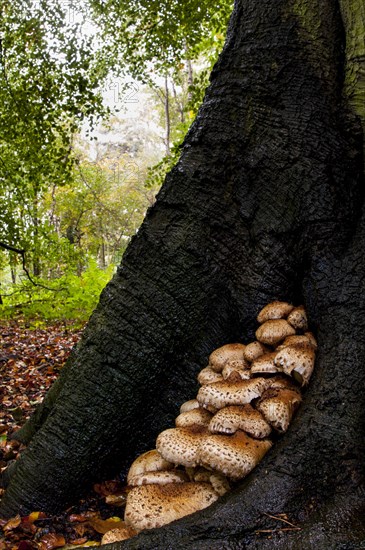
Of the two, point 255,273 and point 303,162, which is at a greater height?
point 303,162

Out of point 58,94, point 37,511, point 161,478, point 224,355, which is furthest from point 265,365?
point 58,94

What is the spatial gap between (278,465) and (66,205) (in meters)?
30.8

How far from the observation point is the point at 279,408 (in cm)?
205

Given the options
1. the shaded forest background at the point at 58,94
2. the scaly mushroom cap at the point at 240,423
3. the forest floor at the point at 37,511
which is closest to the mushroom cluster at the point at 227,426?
the scaly mushroom cap at the point at 240,423

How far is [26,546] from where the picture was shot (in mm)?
2184

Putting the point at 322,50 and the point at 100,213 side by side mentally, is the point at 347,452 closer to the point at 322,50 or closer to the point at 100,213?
the point at 322,50

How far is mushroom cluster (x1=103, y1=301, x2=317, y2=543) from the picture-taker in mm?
1907

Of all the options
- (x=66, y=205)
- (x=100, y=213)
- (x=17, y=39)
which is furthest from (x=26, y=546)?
(x=100, y=213)

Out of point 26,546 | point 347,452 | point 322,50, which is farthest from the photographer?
point 322,50

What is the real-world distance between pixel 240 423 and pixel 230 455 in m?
0.18

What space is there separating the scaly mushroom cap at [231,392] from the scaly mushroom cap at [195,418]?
0.08 metres

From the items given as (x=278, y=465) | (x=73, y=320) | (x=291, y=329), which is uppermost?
(x=291, y=329)

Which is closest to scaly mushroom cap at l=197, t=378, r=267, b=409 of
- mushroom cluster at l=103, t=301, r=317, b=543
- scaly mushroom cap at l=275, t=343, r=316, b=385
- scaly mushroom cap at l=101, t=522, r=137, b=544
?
mushroom cluster at l=103, t=301, r=317, b=543

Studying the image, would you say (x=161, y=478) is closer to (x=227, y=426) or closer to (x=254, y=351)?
(x=227, y=426)
